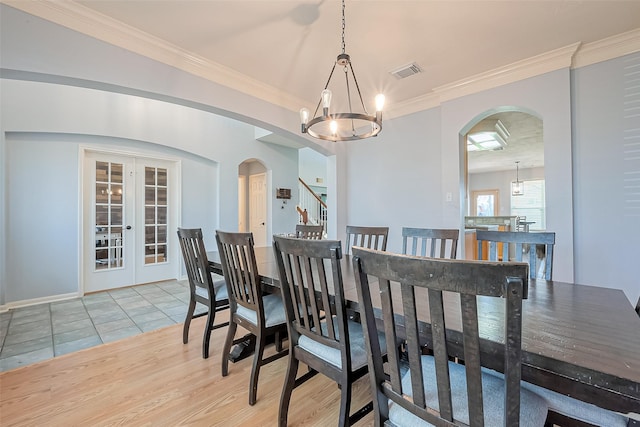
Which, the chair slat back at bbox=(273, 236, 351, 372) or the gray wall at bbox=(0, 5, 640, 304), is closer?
the chair slat back at bbox=(273, 236, 351, 372)

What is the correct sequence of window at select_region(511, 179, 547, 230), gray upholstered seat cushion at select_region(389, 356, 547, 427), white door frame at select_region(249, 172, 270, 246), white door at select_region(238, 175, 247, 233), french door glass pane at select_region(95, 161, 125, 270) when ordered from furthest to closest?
window at select_region(511, 179, 547, 230) < white door at select_region(238, 175, 247, 233) < white door frame at select_region(249, 172, 270, 246) < french door glass pane at select_region(95, 161, 125, 270) < gray upholstered seat cushion at select_region(389, 356, 547, 427)

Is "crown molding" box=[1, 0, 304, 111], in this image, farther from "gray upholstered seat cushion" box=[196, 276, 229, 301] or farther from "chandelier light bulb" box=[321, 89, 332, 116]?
"gray upholstered seat cushion" box=[196, 276, 229, 301]

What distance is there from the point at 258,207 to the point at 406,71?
14.6ft

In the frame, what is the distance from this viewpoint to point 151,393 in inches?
72.0

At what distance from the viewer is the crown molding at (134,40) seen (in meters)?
2.04

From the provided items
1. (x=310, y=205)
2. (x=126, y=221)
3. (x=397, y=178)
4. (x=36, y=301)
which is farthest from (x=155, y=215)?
(x=397, y=178)

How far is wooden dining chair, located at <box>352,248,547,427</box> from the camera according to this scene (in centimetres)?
67

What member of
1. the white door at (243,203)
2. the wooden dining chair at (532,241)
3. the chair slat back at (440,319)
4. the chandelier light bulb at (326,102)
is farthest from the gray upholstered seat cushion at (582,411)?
the white door at (243,203)

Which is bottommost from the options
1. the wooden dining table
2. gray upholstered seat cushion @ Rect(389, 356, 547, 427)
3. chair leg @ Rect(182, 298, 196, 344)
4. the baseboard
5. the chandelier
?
the baseboard

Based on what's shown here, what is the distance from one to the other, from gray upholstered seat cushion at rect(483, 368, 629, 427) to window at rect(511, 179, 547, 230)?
945 centimetres

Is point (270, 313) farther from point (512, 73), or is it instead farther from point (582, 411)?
point (512, 73)

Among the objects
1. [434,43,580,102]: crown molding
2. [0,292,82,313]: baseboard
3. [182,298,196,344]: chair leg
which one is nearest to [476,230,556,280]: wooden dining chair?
[434,43,580,102]: crown molding

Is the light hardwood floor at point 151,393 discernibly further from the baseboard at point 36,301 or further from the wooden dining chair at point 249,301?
the baseboard at point 36,301

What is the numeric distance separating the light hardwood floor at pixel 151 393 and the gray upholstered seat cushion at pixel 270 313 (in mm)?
469
